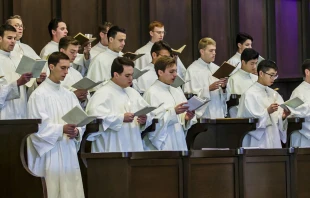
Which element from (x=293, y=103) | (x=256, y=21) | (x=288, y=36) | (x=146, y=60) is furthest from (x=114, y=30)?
(x=288, y=36)

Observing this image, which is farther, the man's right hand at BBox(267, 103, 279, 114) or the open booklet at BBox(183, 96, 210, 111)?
the man's right hand at BBox(267, 103, 279, 114)

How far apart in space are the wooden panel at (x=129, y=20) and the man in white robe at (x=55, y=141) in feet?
11.9

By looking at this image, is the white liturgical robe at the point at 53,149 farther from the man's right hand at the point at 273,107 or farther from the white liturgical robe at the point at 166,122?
the man's right hand at the point at 273,107

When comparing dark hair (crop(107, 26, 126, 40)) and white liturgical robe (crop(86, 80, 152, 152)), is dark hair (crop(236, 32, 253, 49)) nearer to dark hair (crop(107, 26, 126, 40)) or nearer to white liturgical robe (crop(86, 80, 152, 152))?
dark hair (crop(107, 26, 126, 40))

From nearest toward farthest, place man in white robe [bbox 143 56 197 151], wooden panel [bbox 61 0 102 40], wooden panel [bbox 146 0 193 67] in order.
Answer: man in white robe [bbox 143 56 197 151] < wooden panel [bbox 61 0 102 40] < wooden panel [bbox 146 0 193 67]

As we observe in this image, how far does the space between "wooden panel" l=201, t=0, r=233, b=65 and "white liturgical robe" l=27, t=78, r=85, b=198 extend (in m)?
4.67

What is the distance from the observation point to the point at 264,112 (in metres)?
8.46

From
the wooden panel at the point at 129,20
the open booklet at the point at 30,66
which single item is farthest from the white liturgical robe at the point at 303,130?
the open booklet at the point at 30,66

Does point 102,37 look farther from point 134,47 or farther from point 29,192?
point 29,192

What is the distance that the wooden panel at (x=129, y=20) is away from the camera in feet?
34.2

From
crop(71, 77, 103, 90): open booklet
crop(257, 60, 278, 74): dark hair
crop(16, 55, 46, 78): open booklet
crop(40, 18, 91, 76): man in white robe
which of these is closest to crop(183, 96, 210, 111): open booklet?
crop(71, 77, 103, 90): open booklet

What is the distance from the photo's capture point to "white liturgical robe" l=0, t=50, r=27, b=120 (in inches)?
289

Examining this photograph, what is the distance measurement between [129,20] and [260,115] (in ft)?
9.54

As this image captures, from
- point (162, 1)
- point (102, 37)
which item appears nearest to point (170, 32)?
point (162, 1)
